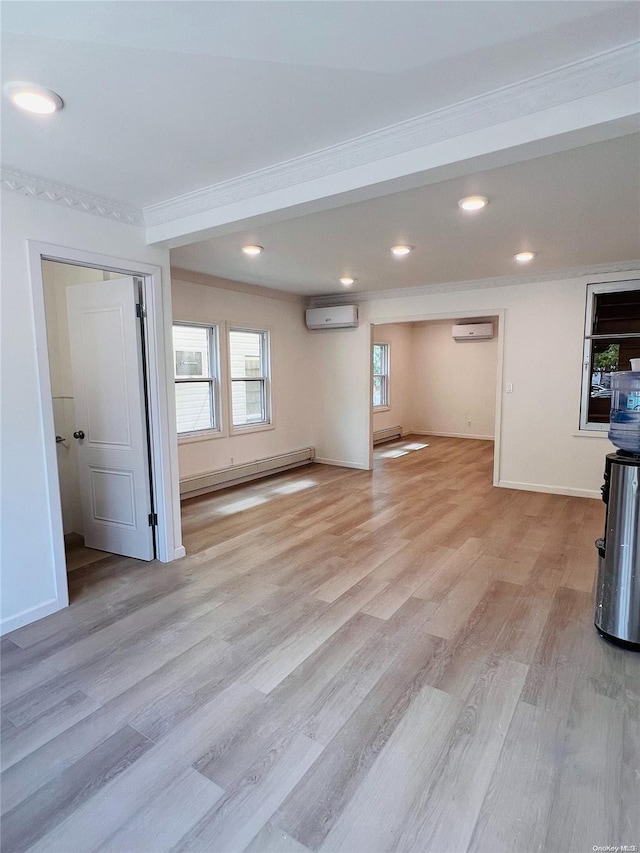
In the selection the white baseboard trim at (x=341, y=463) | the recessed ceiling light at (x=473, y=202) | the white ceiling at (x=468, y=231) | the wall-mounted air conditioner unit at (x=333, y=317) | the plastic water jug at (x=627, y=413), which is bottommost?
the white baseboard trim at (x=341, y=463)

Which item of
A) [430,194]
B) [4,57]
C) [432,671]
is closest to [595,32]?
[430,194]

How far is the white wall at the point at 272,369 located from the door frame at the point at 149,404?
1703mm

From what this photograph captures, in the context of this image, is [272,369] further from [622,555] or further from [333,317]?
[622,555]

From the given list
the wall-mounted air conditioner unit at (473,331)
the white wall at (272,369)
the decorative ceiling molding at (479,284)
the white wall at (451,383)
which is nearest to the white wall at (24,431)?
the white wall at (272,369)

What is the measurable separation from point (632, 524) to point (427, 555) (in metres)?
1.60

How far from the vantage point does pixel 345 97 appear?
1.83 metres

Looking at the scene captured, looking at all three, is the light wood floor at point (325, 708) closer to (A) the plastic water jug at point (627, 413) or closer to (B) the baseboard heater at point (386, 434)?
(A) the plastic water jug at point (627, 413)

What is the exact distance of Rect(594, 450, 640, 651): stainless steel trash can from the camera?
2305mm

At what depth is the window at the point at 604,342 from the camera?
502cm

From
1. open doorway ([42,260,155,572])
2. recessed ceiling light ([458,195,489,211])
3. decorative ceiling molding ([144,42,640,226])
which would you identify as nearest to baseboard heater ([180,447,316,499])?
open doorway ([42,260,155,572])

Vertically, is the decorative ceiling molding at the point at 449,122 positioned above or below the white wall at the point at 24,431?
above

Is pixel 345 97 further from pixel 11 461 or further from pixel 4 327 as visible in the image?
pixel 11 461

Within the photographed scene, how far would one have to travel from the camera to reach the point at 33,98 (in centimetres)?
181

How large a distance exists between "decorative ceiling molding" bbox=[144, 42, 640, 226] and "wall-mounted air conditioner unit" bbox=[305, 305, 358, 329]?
386 cm
